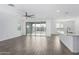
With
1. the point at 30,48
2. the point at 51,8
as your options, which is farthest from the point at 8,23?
the point at 51,8

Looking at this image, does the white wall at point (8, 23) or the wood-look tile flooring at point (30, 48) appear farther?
the white wall at point (8, 23)

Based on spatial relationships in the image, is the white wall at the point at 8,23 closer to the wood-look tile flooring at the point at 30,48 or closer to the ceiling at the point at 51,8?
the wood-look tile flooring at the point at 30,48

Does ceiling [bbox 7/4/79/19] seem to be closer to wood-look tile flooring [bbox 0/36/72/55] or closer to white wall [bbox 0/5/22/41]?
white wall [bbox 0/5/22/41]

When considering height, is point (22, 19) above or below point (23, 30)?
above

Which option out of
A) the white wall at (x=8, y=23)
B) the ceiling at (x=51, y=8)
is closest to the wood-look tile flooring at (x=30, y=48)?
the white wall at (x=8, y=23)

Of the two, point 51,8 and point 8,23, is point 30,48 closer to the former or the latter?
point 51,8

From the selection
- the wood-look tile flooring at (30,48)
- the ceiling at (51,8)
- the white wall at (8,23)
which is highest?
the ceiling at (51,8)

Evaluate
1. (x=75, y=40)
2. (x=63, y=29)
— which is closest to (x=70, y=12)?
(x=63, y=29)

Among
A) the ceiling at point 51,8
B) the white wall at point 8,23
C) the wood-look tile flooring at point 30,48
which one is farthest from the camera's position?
the white wall at point 8,23

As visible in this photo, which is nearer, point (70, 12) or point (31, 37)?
point (70, 12)

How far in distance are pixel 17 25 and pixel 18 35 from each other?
2.59 feet

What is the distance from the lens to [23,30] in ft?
22.9

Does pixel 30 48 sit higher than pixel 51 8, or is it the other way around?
pixel 51 8
